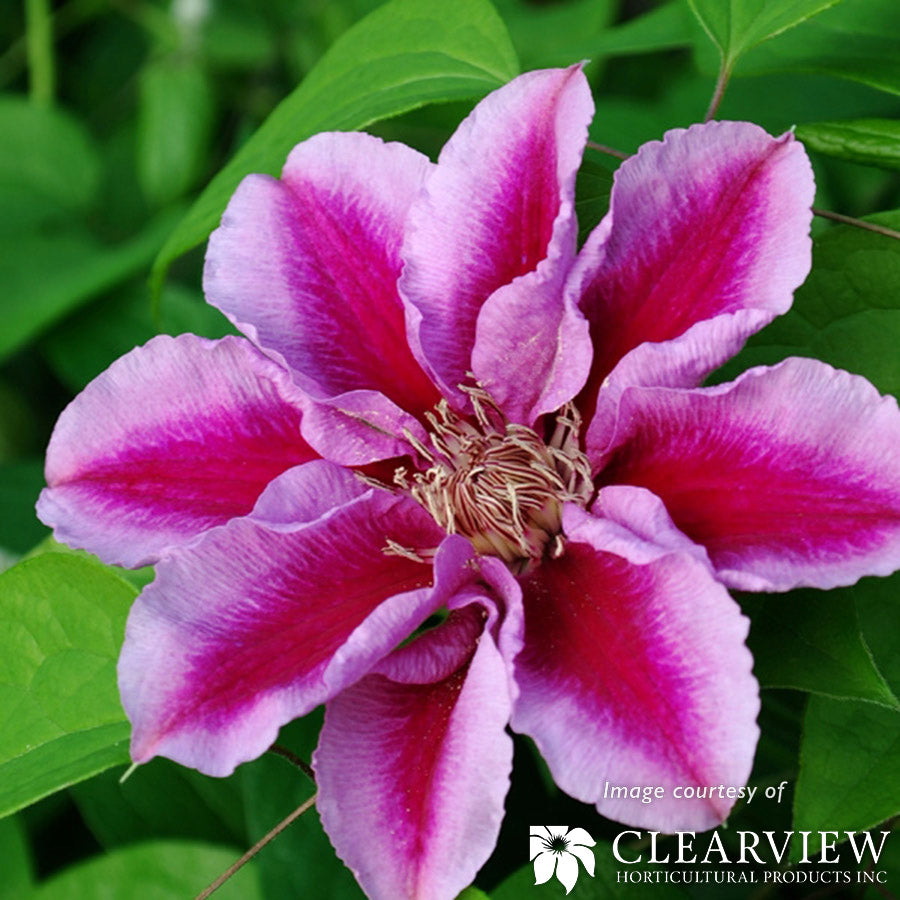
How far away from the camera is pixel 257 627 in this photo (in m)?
0.58

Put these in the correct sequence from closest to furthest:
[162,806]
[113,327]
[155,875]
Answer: [155,875], [162,806], [113,327]

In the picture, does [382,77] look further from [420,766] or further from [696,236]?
[420,766]

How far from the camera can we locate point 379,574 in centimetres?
63

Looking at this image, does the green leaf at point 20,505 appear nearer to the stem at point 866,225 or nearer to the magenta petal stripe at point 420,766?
the magenta petal stripe at point 420,766

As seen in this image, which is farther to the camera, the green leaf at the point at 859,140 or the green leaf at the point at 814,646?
the green leaf at the point at 859,140

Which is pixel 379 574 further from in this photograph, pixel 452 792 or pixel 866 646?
pixel 866 646

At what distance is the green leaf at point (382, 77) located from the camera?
73 cm

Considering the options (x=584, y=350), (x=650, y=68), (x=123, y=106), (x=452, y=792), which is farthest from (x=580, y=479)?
(x=123, y=106)

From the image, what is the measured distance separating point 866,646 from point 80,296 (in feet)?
3.22

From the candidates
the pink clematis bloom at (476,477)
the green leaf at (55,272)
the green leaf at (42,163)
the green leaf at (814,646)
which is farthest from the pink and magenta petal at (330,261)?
the green leaf at (42,163)

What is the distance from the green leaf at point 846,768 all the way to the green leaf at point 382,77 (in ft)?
1.30

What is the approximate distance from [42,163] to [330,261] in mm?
1130

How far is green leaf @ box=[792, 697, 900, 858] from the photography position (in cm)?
58

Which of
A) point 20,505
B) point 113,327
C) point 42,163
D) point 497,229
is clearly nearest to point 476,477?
point 497,229
